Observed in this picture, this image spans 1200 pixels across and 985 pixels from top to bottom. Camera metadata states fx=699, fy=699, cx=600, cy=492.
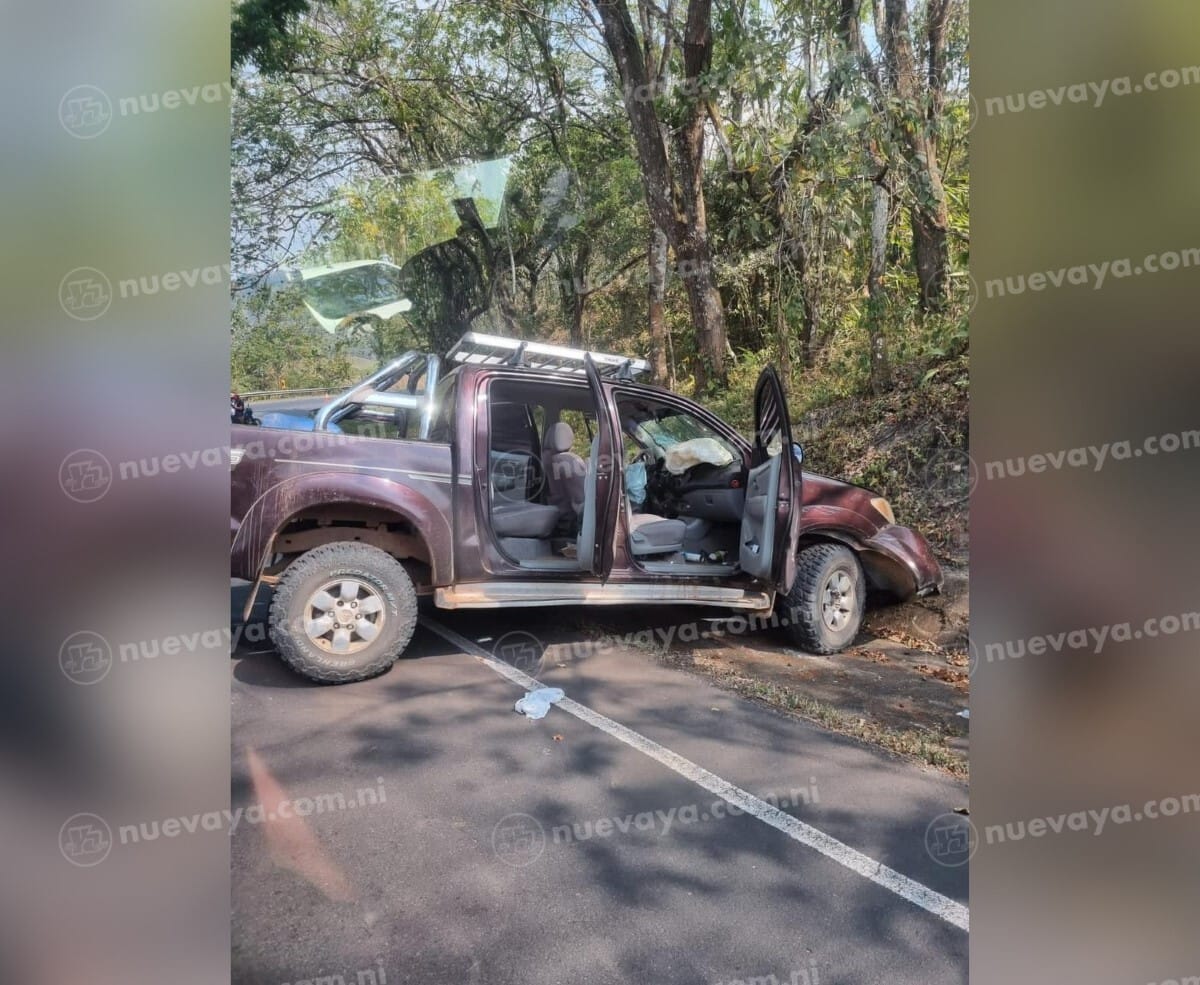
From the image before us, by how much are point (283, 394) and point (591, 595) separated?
1.65 m

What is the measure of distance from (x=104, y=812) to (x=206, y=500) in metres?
0.31

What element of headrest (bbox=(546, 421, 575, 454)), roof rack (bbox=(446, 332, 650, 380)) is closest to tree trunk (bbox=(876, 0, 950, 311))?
roof rack (bbox=(446, 332, 650, 380))

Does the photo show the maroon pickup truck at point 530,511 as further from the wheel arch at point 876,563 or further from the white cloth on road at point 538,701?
the white cloth on road at point 538,701

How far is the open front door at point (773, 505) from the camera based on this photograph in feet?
11.3

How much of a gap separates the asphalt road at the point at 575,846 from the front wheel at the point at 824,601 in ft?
3.79

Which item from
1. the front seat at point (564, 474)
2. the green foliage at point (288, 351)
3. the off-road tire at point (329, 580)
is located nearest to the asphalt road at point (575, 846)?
the off-road tire at point (329, 580)

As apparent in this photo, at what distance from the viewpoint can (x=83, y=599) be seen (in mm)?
631

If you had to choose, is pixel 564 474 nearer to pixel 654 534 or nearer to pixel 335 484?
pixel 654 534

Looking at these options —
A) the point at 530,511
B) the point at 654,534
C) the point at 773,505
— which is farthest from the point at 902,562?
the point at 530,511

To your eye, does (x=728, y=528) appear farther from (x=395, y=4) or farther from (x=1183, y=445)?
(x=1183, y=445)

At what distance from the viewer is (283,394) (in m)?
2.85

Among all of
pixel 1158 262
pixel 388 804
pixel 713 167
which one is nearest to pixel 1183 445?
pixel 1158 262

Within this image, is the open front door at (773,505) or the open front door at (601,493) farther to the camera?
the open front door at (773,505)

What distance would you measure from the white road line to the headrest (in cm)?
152
